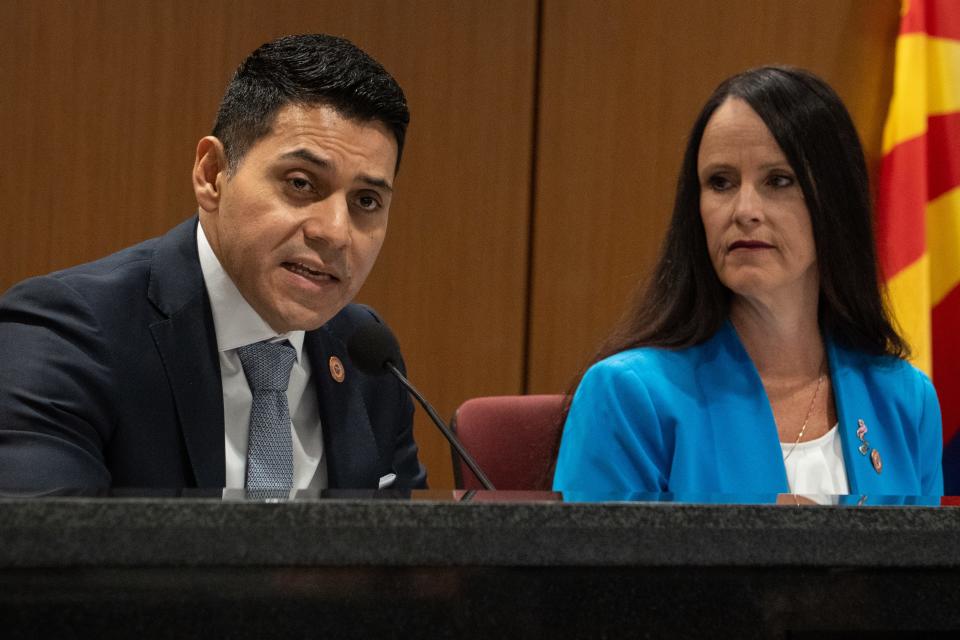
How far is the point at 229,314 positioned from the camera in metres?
1.55

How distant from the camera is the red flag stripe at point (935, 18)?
3096 mm

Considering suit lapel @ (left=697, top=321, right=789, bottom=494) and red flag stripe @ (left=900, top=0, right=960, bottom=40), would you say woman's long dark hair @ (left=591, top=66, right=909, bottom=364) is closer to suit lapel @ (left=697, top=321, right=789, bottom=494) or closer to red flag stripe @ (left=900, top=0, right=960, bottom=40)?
suit lapel @ (left=697, top=321, right=789, bottom=494)

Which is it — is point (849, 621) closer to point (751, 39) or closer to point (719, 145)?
point (719, 145)

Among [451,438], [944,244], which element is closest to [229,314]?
[451,438]

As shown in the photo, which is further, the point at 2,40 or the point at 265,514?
the point at 2,40

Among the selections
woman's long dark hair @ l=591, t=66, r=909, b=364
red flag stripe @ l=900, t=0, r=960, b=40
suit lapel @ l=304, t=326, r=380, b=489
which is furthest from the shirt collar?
red flag stripe @ l=900, t=0, r=960, b=40

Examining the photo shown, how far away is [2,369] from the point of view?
1.34 meters

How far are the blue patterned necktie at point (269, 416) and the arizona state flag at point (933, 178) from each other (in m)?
2.08

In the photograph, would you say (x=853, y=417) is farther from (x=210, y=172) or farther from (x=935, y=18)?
(x=935, y=18)

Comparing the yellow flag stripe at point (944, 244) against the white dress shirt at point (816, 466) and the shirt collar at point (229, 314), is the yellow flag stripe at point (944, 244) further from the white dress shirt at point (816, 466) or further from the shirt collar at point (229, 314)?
the shirt collar at point (229, 314)

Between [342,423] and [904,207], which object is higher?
[904,207]

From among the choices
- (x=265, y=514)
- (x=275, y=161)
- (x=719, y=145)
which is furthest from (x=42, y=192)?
(x=265, y=514)

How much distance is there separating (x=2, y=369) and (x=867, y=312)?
1.50m

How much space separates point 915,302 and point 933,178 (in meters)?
0.39
